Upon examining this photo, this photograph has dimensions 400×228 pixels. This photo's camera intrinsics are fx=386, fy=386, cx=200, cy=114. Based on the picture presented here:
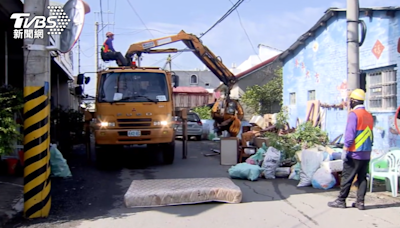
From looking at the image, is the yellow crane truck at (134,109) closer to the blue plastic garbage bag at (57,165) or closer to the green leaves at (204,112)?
the blue plastic garbage bag at (57,165)

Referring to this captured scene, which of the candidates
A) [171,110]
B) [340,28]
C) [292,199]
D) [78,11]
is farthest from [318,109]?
[78,11]

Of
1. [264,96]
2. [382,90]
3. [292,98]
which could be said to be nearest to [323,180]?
[382,90]

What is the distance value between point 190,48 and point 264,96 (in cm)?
1130

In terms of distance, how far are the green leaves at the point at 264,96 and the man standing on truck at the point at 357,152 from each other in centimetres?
1808

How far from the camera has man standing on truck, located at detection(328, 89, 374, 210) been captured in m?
6.04

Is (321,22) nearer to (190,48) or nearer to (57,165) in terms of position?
(190,48)

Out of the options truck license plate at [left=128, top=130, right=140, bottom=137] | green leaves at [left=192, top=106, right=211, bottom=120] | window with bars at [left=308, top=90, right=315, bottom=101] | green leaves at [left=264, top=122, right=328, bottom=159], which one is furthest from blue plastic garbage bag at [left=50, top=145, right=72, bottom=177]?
green leaves at [left=192, top=106, right=211, bottom=120]

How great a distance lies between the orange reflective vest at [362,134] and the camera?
603cm

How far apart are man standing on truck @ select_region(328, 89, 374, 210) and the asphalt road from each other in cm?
28

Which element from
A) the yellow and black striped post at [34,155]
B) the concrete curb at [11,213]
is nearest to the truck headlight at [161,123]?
the concrete curb at [11,213]

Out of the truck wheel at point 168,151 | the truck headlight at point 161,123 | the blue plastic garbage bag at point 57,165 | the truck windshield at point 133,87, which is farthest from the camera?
the truck wheel at point 168,151

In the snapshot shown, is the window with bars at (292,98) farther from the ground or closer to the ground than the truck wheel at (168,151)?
farther from the ground

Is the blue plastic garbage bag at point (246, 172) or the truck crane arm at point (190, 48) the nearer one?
the blue plastic garbage bag at point (246, 172)

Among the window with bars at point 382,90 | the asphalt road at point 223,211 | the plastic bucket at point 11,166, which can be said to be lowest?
the asphalt road at point 223,211
